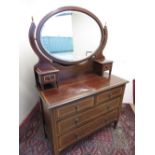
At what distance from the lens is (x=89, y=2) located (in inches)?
62.4

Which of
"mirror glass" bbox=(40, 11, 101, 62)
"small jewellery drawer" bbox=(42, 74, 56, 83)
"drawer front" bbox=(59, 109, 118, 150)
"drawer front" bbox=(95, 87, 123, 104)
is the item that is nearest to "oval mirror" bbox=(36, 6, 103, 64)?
"mirror glass" bbox=(40, 11, 101, 62)

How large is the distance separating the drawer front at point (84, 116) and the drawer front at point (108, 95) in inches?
2.5

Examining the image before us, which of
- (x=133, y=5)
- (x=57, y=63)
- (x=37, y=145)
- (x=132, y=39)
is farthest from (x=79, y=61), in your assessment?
(x=37, y=145)

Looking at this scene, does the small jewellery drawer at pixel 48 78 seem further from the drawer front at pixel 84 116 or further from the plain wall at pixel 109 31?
the plain wall at pixel 109 31

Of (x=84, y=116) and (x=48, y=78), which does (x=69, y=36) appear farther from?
(x=84, y=116)

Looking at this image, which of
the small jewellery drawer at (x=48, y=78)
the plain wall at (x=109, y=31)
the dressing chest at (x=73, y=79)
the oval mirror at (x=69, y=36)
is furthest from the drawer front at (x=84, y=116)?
the plain wall at (x=109, y=31)

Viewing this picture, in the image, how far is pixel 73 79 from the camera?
1472 millimetres

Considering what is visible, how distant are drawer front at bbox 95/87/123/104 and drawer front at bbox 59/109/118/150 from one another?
238 millimetres

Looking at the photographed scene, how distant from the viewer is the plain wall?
1.53 metres

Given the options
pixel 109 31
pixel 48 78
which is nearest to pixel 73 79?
pixel 48 78

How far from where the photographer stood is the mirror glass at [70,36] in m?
1.28

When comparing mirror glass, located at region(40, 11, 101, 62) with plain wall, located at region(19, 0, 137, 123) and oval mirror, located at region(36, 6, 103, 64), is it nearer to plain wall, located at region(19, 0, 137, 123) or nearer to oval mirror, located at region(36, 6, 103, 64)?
oval mirror, located at region(36, 6, 103, 64)
